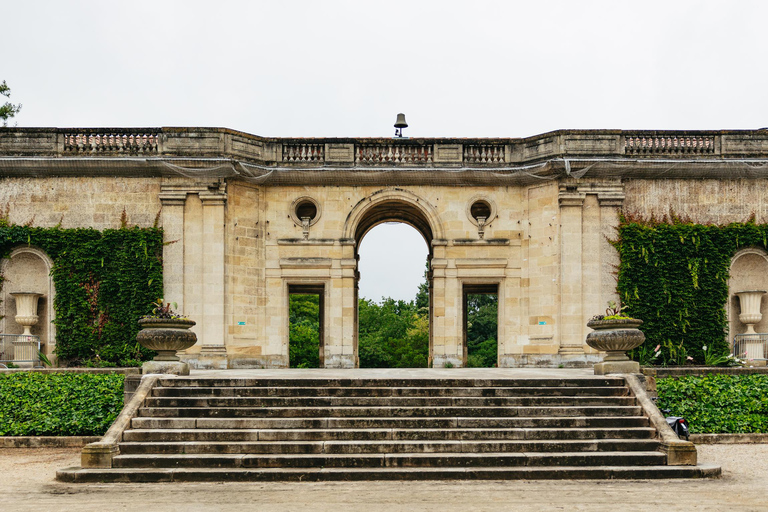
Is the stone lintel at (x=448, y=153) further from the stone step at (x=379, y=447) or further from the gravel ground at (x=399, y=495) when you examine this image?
the gravel ground at (x=399, y=495)

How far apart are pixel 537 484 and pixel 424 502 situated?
204 centimetres

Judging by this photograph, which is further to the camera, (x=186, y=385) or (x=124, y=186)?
(x=124, y=186)

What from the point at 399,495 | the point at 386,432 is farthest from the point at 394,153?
the point at 399,495

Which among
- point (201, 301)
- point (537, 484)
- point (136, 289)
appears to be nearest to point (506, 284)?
point (201, 301)

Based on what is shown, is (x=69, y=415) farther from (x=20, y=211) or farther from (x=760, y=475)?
(x=760, y=475)

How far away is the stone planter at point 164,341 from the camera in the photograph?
14.9 metres

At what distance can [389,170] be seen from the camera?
22500 mm

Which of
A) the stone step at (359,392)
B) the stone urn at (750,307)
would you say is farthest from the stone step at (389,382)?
the stone urn at (750,307)

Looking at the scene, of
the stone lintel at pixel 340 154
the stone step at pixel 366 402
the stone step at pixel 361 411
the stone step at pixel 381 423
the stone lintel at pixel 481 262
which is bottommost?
the stone step at pixel 381 423

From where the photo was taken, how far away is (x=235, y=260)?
72.5 ft

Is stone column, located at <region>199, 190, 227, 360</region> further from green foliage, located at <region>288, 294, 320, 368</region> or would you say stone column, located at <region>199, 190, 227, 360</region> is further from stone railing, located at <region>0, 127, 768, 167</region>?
green foliage, located at <region>288, 294, 320, 368</region>

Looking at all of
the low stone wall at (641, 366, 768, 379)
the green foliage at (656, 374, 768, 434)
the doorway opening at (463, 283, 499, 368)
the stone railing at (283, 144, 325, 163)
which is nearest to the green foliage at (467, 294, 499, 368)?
the doorway opening at (463, 283, 499, 368)

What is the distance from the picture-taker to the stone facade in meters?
21.9

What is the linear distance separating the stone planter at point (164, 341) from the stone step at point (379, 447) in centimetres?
273
